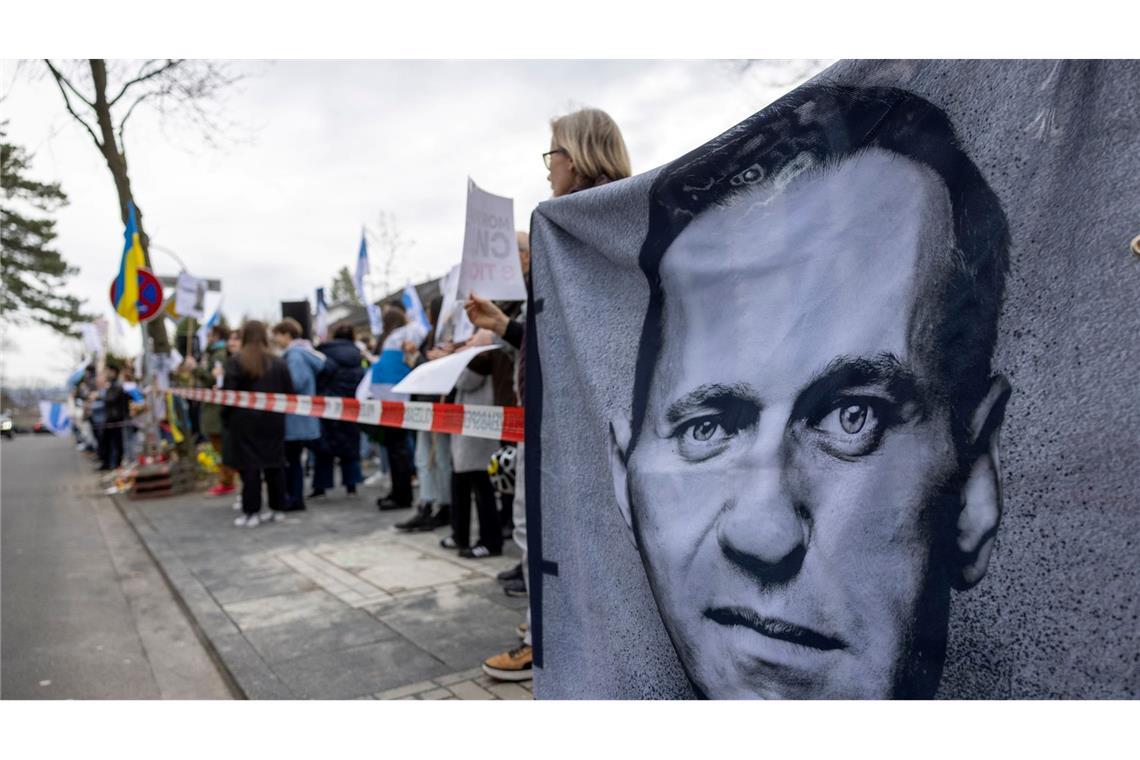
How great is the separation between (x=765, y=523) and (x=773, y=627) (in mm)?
256

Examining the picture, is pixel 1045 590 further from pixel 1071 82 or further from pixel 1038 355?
pixel 1071 82

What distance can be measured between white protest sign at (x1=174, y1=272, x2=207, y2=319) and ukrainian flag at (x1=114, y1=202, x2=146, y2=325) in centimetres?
129

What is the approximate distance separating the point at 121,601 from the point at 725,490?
480cm

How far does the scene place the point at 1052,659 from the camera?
1.66 meters

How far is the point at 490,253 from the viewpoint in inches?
108

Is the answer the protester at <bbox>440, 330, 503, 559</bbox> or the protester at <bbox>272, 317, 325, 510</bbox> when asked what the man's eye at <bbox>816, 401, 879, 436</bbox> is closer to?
the protester at <bbox>440, 330, 503, 559</bbox>

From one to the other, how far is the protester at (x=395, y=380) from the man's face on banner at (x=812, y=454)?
13.6 ft

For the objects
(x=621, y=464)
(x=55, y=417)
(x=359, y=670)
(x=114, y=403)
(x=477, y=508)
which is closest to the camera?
(x=621, y=464)

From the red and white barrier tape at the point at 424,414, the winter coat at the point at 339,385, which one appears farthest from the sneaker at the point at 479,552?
the winter coat at the point at 339,385

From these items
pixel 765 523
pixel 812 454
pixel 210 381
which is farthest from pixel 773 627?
pixel 210 381

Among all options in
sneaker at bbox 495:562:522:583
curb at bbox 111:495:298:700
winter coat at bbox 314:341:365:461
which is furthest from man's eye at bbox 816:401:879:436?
winter coat at bbox 314:341:365:461

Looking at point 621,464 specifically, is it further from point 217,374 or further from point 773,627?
point 217,374

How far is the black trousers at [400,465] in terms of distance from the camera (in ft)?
24.6

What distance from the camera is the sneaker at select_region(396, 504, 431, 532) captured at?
645 centimetres
